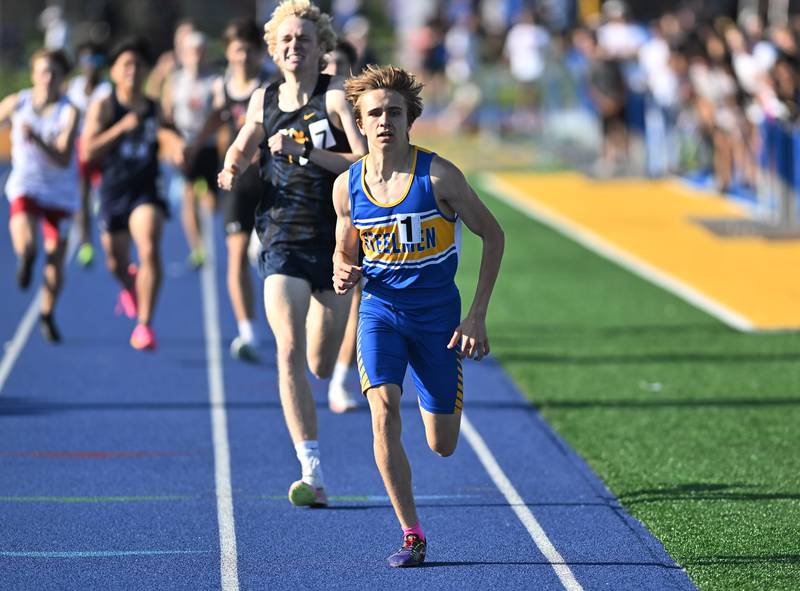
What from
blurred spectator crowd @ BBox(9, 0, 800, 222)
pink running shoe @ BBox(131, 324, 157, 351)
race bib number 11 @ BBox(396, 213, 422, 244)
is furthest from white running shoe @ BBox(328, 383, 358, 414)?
race bib number 11 @ BBox(396, 213, 422, 244)

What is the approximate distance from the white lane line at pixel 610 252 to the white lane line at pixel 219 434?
14.5ft

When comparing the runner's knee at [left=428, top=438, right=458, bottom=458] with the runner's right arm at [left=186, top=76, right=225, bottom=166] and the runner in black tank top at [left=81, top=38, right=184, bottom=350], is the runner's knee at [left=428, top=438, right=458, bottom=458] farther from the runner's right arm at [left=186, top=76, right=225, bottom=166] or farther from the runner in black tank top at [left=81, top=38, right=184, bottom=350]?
the runner in black tank top at [left=81, top=38, right=184, bottom=350]

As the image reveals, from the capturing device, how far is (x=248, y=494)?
26.3 feet

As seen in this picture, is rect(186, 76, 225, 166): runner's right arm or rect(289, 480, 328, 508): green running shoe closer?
rect(289, 480, 328, 508): green running shoe

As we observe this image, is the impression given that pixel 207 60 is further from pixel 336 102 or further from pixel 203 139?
pixel 336 102

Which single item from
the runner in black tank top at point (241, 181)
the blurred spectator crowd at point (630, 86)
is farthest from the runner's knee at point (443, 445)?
the blurred spectator crowd at point (630, 86)

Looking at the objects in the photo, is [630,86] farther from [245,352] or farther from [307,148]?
[307,148]

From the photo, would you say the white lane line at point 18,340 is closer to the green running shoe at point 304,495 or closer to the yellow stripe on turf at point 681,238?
the green running shoe at point 304,495

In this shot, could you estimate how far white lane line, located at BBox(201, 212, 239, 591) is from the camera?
6830mm

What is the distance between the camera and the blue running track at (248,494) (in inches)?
263

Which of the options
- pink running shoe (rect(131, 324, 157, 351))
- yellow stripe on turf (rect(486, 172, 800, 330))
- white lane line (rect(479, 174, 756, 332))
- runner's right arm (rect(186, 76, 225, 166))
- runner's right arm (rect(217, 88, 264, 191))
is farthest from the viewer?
yellow stripe on turf (rect(486, 172, 800, 330))

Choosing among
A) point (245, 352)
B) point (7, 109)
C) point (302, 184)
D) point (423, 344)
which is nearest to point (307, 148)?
point (302, 184)

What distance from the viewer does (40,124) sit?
11672mm

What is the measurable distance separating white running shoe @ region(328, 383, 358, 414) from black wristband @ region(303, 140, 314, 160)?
8.79ft
